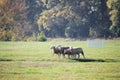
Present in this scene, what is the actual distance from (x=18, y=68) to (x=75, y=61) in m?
4.92

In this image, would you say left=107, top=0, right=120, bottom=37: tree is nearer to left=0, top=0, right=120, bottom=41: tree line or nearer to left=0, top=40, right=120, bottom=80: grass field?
left=0, top=0, right=120, bottom=41: tree line

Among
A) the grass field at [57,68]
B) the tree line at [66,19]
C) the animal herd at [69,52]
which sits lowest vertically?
the grass field at [57,68]

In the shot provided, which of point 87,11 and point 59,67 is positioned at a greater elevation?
point 87,11

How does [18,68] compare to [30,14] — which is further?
[30,14]

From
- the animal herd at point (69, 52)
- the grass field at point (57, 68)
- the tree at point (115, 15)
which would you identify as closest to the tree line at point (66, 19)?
the tree at point (115, 15)

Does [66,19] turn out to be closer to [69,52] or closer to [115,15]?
[115,15]

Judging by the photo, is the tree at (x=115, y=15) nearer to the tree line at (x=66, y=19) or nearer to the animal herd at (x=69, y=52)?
the tree line at (x=66, y=19)

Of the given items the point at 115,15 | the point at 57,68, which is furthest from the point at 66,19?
the point at 57,68

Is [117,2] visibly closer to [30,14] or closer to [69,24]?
[69,24]

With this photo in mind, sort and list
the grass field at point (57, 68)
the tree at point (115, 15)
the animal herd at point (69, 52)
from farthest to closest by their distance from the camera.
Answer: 1. the tree at point (115, 15)
2. the animal herd at point (69, 52)
3. the grass field at point (57, 68)

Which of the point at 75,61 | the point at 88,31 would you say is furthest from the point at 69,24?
the point at 75,61

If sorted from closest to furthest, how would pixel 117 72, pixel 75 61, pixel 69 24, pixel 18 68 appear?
pixel 117 72 → pixel 18 68 → pixel 75 61 → pixel 69 24

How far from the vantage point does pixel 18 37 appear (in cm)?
5419

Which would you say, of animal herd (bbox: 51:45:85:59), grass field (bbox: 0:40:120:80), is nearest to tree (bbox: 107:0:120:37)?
grass field (bbox: 0:40:120:80)
